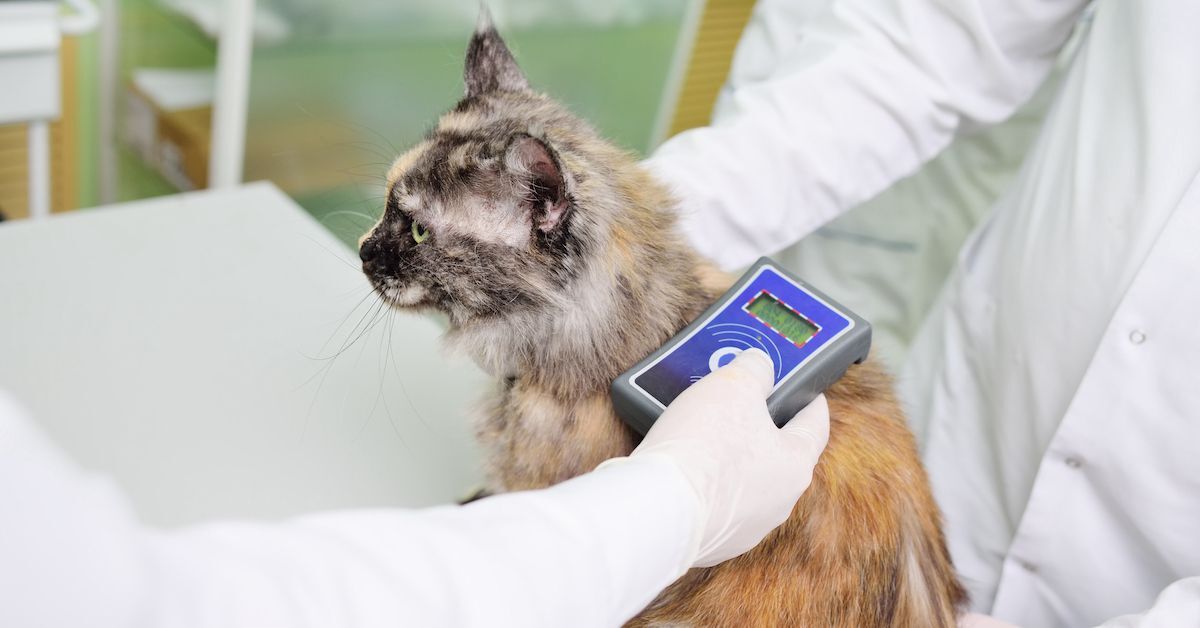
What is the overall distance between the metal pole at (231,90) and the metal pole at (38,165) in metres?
0.37

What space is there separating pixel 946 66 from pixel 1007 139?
562 mm

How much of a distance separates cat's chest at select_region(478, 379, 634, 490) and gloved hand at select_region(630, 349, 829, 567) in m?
0.12

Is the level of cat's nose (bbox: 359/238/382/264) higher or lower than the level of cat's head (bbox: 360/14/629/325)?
lower

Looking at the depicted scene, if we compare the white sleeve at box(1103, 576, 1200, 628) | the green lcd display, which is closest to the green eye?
the green lcd display

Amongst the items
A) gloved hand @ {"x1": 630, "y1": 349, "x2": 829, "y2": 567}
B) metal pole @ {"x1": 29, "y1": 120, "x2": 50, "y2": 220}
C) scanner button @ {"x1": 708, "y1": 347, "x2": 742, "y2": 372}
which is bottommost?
metal pole @ {"x1": 29, "y1": 120, "x2": 50, "y2": 220}

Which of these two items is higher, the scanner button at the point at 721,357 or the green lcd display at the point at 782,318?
the green lcd display at the point at 782,318

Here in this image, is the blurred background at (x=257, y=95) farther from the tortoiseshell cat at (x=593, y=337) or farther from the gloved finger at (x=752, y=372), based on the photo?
the gloved finger at (x=752, y=372)

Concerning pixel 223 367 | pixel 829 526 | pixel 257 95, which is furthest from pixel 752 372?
pixel 257 95

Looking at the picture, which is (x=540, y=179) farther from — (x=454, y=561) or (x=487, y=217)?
(x=454, y=561)

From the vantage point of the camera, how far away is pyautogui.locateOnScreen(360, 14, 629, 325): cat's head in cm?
87

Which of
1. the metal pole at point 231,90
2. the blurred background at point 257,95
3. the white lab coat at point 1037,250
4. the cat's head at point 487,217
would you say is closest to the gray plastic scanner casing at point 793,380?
the cat's head at point 487,217

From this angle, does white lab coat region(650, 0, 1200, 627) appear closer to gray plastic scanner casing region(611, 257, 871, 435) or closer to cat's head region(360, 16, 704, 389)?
cat's head region(360, 16, 704, 389)

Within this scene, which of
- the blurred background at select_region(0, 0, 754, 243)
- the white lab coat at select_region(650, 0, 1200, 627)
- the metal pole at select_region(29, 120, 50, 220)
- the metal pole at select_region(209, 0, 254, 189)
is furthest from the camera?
the blurred background at select_region(0, 0, 754, 243)

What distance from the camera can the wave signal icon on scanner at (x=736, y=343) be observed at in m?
0.92
